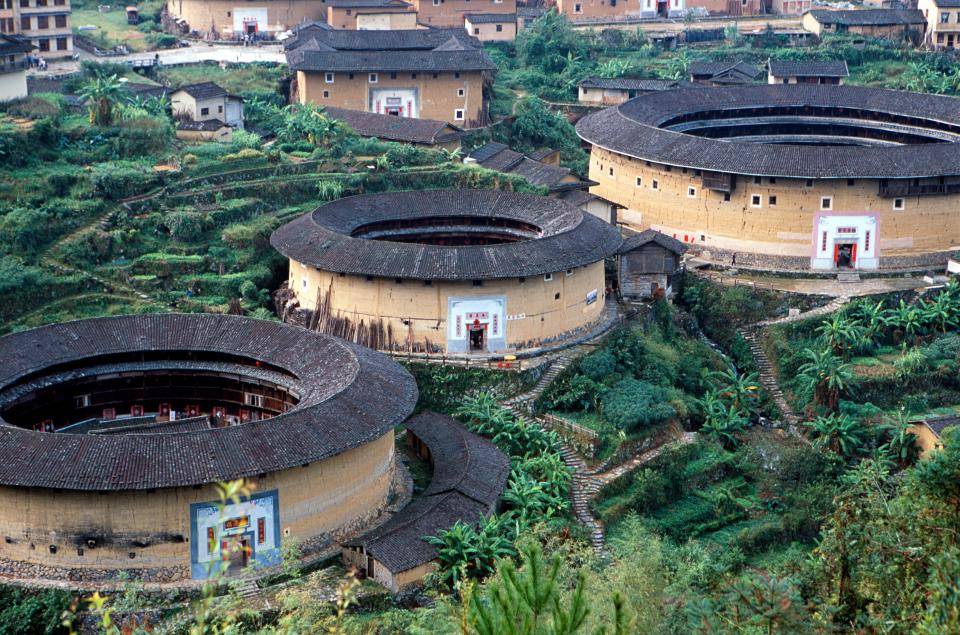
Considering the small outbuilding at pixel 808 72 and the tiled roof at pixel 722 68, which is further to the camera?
the tiled roof at pixel 722 68

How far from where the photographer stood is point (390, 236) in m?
61.3

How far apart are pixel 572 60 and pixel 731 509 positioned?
46626mm

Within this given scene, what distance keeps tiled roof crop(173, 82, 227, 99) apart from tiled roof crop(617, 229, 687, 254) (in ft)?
73.5

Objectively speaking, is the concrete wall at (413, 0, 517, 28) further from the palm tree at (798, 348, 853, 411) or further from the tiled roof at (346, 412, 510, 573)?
the tiled roof at (346, 412, 510, 573)

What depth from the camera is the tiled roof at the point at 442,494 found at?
42.8m

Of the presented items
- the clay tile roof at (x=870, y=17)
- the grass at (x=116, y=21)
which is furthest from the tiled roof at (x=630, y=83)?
the grass at (x=116, y=21)

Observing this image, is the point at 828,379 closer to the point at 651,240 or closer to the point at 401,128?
the point at 651,240

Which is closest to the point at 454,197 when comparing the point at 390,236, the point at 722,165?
the point at 390,236

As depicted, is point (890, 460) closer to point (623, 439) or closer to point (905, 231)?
point (623, 439)

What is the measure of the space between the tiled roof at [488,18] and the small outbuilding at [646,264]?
3748 centimetres

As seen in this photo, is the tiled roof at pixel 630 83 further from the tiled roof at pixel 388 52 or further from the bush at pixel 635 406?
the bush at pixel 635 406

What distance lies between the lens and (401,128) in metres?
74.3

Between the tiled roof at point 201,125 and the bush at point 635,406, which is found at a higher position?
the tiled roof at point 201,125

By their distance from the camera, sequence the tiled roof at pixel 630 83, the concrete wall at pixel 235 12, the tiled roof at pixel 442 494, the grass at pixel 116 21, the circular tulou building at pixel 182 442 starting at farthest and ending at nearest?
the concrete wall at pixel 235 12 < the grass at pixel 116 21 < the tiled roof at pixel 630 83 < the tiled roof at pixel 442 494 < the circular tulou building at pixel 182 442
